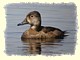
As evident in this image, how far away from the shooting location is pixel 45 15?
1935mm

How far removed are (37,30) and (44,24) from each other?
70 mm

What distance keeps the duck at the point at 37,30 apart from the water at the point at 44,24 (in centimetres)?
2

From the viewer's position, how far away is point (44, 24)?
193cm

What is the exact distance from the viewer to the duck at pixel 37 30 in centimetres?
194

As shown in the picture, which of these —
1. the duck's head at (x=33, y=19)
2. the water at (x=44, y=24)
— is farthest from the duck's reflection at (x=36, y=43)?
the duck's head at (x=33, y=19)

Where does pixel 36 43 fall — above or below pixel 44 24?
below

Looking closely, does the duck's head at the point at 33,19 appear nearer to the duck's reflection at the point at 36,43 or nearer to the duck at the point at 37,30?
the duck at the point at 37,30

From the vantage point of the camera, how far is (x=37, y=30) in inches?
77.2

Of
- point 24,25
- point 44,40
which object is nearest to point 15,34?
point 24,25

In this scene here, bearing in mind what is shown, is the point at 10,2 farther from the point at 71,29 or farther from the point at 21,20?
the point at 71,29

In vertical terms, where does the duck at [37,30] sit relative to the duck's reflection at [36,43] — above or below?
above

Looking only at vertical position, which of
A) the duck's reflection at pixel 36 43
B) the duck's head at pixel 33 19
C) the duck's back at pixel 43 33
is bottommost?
the duck's reflection at pixel 36 43

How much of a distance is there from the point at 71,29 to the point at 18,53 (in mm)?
405

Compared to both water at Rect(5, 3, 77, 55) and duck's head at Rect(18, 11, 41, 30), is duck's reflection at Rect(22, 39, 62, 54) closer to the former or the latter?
water at Rect(5, 3, 77, 55)
